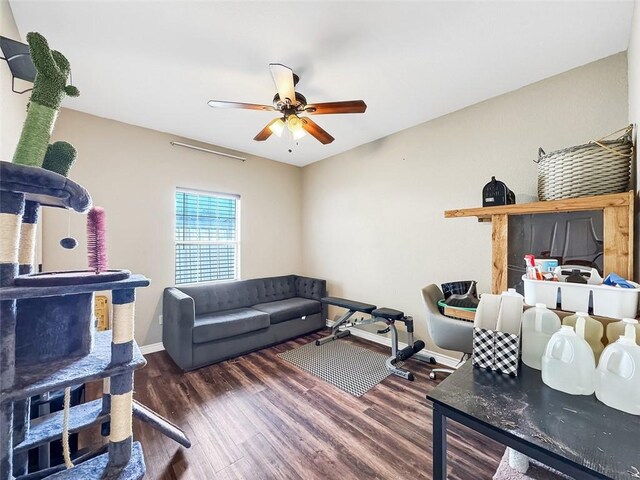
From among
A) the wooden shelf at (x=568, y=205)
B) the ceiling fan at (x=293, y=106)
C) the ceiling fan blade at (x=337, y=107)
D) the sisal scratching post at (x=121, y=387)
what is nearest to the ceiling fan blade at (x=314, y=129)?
the ceiling fan at (x=293, y=106)

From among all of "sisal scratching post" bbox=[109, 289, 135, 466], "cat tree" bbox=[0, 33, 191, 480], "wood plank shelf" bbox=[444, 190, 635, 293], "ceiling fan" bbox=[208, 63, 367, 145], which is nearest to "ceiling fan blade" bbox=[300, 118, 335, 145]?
"ceiling fan" bbox=[208, 63, 367, 145]

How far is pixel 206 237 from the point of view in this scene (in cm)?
369

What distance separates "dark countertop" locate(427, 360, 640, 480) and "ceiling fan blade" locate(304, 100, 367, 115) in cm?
184

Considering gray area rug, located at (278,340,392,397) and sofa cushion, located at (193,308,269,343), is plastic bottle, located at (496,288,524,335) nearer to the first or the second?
gray area rug, located at (278,340,392,397)

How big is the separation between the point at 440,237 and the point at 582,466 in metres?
2.42

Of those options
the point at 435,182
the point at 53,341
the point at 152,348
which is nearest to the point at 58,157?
the point at 53,341

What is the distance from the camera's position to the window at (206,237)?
11.4 ft

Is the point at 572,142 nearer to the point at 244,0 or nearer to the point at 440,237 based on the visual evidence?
the point at 440,237

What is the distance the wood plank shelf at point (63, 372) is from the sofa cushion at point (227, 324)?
176 centimetres

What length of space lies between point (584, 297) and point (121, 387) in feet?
6.44

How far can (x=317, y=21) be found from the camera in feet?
5.29

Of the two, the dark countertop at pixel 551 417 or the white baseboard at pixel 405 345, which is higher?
the dark countertop at pixel 551 417

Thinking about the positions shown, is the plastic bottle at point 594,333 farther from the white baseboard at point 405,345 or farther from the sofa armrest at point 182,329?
the sofa armrest at point 182,329

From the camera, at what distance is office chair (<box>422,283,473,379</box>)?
209 cm
